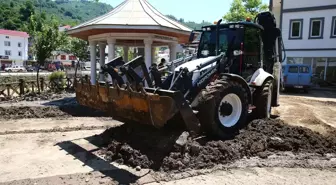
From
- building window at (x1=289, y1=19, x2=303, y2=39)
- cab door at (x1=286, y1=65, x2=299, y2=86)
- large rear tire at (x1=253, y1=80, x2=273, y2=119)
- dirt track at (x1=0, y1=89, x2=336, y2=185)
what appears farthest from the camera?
building window at (x1=289, y1=19, x2=303, y2=39)

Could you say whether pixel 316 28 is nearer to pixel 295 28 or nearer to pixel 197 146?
pixel 295 28

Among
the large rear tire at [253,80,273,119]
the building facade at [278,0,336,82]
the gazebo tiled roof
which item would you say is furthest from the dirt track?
the building facade at [278,0,336,82]

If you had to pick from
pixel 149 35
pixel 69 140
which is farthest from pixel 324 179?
pixel 149 35

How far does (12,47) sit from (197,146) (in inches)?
3016

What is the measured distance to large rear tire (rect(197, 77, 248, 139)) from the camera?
609cm

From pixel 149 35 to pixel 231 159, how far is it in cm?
827

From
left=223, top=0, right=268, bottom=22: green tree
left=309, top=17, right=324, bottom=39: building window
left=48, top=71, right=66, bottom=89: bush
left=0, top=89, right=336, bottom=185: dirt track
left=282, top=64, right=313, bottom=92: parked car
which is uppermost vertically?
left=223, top=0, right=268, bottom=22: green tree

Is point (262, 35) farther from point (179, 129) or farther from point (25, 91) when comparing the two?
point (25, 91)

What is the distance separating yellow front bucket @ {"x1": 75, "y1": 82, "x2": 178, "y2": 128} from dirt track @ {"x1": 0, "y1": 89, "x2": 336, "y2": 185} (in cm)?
64

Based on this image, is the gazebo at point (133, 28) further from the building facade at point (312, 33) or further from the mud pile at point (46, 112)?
Answer: the building facade at point (312, 33)

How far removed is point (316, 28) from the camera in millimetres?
24328

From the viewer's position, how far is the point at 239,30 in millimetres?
7457

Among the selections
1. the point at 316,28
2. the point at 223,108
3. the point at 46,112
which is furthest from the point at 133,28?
the point at 316,28

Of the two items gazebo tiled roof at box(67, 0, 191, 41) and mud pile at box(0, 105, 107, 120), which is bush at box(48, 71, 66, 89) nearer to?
gazebo tiled roof at box(67, 0, 191, 41)
